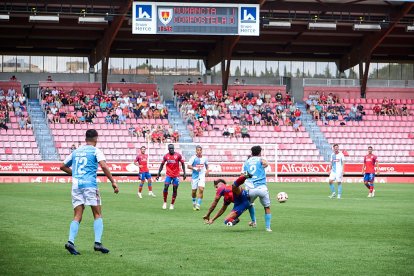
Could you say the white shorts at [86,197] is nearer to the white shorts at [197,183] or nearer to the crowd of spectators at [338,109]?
the white shorts at [197,183]

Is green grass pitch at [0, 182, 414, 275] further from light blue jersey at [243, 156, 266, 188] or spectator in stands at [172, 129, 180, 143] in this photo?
spectator in stands at [172, 129, 180, 143]

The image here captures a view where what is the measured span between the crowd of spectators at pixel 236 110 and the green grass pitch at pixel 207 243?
98.1 feet

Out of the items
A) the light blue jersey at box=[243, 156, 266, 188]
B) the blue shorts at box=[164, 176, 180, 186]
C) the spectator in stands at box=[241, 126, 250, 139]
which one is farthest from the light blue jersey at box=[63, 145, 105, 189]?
the spectator in stands at box=[241, 126, 250, 139]

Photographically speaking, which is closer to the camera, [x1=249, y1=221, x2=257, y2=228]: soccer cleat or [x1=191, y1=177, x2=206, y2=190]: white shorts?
[x1=249, y1=221, x2=257, y2=228]: soccer cleat

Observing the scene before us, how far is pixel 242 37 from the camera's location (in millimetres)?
58719

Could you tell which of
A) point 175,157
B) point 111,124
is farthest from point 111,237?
point 111,124

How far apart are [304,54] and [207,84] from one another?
867cm

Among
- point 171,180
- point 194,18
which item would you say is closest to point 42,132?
point 194,18

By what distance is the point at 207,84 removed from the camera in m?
61.5

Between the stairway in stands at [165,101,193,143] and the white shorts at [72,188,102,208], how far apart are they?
4020 cm

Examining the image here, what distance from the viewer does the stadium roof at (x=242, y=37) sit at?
5166 cm

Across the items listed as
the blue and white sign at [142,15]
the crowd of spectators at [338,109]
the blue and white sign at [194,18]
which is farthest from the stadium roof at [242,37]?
the crowd of spectators at [338,109]

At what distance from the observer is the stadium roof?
169 ft

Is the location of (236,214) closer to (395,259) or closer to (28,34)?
(395,259)
